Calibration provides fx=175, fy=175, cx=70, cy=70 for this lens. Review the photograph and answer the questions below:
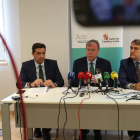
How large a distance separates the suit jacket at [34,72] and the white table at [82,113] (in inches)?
28.0

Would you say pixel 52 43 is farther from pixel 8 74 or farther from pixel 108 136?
pixel 108 136

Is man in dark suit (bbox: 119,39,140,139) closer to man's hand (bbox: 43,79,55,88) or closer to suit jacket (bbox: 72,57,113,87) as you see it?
suit jacket (bbox: 72,57,113,87)

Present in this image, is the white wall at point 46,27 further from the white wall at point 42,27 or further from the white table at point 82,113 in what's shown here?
the white table at point 82,113

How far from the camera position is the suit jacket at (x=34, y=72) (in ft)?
8.36

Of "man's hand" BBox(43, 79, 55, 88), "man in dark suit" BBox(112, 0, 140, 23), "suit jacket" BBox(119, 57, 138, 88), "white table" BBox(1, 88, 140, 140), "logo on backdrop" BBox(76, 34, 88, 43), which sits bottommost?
"white table" BBox(1, 88, 140, 140)

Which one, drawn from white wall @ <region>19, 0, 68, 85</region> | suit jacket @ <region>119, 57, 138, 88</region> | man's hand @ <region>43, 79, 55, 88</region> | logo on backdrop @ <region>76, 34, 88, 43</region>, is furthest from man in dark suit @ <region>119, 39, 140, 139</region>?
white wall @ <region>19, 0, 68, 85</region>

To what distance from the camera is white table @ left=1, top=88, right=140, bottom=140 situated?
→ 5.65 ft

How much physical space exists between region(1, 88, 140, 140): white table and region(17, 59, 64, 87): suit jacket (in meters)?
0.71

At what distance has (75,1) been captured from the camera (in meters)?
0.54

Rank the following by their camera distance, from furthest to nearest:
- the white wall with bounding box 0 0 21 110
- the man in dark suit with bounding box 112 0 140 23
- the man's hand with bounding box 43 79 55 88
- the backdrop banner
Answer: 1. the white wall with bounding box 0 0 21 110
2. the backdrop banner
3. the man's hand with bounding box 43 79 55 88
4. the man in dark suit with bounding box 112 0 140 23

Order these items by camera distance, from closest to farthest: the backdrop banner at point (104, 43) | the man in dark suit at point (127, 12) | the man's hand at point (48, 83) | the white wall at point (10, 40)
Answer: the man in dark suit at point (127, 12) < the man's hand at point (48, 83) < the backdrop banner at point (104, 43) < the white wall at point (10, 40)

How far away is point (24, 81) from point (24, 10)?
4.29 feet

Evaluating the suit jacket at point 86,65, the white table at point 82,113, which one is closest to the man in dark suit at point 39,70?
the suit jacket at point 86,65

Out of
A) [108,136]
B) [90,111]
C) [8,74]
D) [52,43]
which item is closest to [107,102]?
[90,111]
